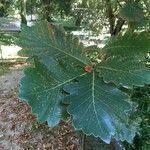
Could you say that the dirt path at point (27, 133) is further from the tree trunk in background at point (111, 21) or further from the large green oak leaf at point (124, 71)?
the large green oak leaf at point (124, 71)

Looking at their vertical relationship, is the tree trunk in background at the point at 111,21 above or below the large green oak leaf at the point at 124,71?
below

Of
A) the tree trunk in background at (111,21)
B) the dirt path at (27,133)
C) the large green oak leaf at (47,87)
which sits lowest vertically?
the dirt path at (27,133)

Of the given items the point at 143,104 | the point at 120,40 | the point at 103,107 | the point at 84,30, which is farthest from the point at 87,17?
the point at 103,107

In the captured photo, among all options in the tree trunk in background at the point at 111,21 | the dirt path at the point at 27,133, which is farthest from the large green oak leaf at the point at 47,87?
the dirt path at the point at 27,133

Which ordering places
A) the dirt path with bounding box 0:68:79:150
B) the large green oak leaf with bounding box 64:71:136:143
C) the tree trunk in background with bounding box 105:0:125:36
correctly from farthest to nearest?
the dirt path with bounding box 0:68:79:150 → the tree trunk in background with bounding box 105:0:125:36 → the large green oak leaf with bounding box 64:71:136:143

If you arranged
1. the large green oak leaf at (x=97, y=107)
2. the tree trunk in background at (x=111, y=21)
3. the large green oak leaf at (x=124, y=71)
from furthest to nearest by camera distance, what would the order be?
the tree trunk in background at (x=111, y=21), the large green oak leaf at (x=124, y=71), the large green oak leaf at (x=97, y=107)

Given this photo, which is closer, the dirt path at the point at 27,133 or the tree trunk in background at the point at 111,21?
the tree trunk in background at the point at 111,21

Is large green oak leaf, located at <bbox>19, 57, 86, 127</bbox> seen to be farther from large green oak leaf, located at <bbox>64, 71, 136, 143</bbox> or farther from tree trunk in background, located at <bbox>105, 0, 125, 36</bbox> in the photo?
tree trunk in background, located at <bbox>105, 0, 125, 36</bbox>

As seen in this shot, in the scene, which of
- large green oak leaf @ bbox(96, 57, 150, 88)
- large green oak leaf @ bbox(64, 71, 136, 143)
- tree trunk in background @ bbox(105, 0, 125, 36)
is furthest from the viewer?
tree trunk in background @ bbox(105, 0, 125, 36)

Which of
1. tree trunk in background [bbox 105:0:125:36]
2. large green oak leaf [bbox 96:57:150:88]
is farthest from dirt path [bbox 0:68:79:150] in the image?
large green oak leaf [bbox 96:57:150:88]

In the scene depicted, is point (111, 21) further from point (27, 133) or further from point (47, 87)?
point (47, 87)
